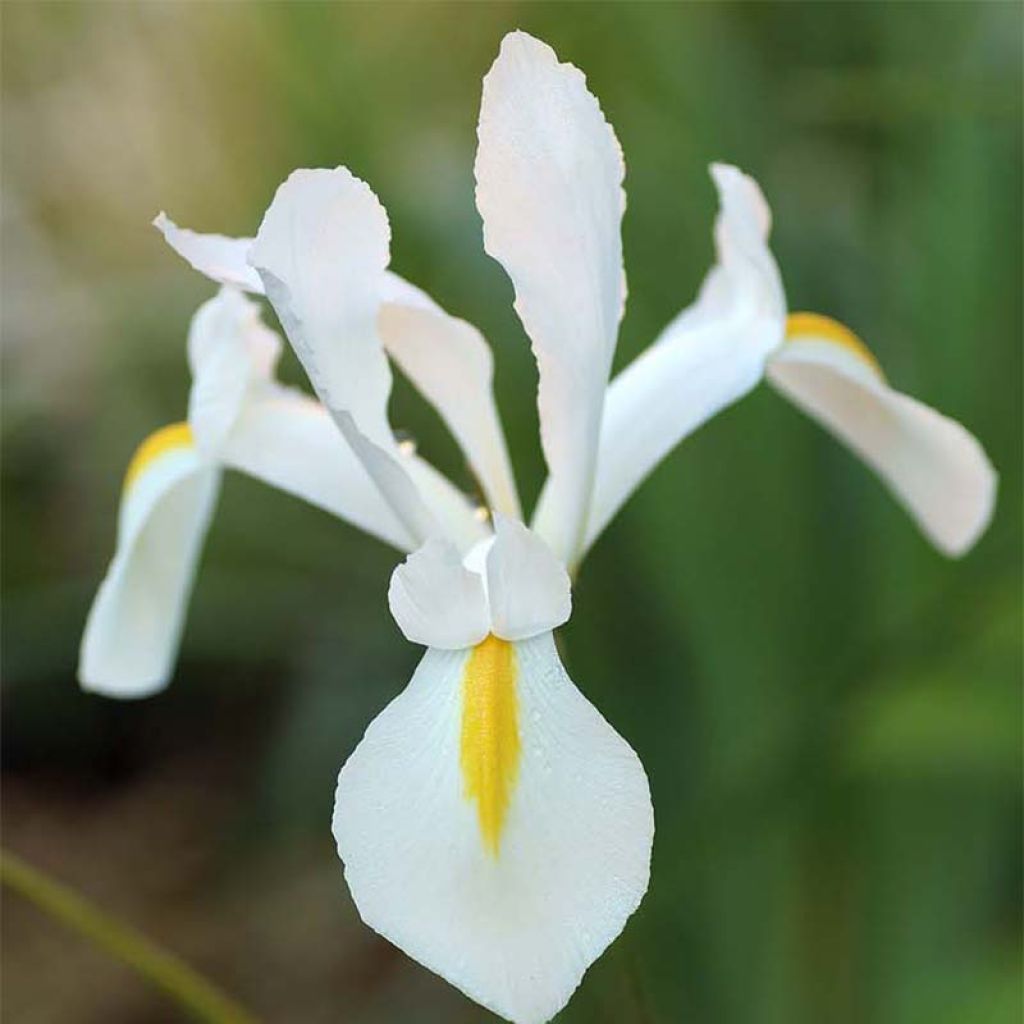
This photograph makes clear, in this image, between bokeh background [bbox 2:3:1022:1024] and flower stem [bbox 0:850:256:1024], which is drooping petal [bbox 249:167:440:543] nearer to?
flower stem [bbox 0:850:256:1024]

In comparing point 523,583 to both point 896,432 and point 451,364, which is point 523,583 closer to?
point 451,364

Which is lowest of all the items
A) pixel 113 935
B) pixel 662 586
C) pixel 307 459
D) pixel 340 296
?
pixel 662 586

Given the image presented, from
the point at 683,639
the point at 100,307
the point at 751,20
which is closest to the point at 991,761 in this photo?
the point at 683,639

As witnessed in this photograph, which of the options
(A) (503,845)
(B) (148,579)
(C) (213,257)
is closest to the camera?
(A) (503,845)

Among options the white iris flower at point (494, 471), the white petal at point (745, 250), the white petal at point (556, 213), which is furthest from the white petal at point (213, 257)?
the white petal at point (745, 250)

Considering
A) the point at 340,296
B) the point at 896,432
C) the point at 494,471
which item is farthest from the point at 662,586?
the point at 340,296

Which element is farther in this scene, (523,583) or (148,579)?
(148,579)

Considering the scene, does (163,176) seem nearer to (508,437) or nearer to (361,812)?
(508,437)
